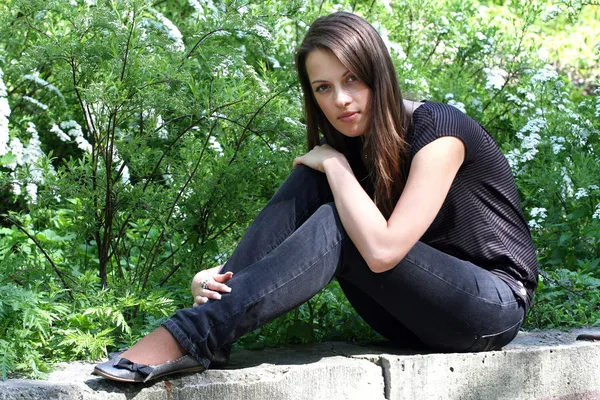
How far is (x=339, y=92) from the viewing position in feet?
8.39

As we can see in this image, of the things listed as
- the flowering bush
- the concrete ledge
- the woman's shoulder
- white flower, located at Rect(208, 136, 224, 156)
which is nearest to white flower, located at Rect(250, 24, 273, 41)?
the flowering bush

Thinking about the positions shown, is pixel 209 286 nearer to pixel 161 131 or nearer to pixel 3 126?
pixel 161 131

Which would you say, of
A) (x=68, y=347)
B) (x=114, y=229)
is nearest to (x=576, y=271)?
(x=114, y=229)

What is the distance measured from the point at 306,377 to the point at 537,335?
38.8 inches

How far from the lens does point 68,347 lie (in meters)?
2.44

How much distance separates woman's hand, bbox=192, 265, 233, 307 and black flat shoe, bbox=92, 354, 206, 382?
0.17 metres

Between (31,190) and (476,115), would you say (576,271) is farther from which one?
(31,190)

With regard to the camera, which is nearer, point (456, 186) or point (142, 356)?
point (142, 356)

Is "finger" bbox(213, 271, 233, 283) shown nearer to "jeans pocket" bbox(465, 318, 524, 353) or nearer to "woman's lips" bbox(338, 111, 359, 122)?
"woman's lips" bbox(338, 111, 359, 122)

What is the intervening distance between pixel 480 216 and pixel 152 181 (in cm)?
115

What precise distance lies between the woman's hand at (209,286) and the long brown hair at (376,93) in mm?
562

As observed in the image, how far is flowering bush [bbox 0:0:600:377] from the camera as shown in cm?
260

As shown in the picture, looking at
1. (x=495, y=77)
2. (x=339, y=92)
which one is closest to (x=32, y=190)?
(x=339, y=92)

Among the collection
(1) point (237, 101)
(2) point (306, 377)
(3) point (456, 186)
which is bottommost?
(2) point (306, 377)
